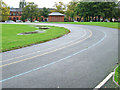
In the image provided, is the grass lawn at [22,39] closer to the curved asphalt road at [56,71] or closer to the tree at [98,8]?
the curved asphalt road at [56,71]

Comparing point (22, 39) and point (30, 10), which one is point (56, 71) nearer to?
point (22, 39)

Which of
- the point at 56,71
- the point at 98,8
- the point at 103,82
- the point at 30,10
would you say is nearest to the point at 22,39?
the point at 56,71

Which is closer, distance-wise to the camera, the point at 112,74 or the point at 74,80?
the point at 74,80

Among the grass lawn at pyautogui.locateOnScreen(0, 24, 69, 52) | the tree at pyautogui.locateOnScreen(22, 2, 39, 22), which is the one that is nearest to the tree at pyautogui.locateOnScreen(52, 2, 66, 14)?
the tree at pyautogui.locateOnScreen(22, 2, 39, 22)

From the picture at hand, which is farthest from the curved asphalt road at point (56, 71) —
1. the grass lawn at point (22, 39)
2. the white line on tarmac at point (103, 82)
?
the grass lawn at point (22, 39)

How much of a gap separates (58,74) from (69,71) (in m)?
0.74

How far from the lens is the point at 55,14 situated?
242 ft

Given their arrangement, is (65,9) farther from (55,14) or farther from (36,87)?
(36,87)

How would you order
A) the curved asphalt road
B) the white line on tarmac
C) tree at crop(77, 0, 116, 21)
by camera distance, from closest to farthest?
the white line on tarmac
the curved asphalt road
tree at crop(77, 0, 116, 21)

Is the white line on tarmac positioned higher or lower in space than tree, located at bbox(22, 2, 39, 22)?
lower

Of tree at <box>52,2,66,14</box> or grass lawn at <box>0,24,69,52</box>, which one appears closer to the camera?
grass lawn at <box>0,24,69,52</box>

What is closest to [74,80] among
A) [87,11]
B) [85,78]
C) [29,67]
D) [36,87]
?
[85,78]

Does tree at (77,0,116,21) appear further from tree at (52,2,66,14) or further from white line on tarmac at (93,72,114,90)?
white line on tarmac at (93,72,114,90)

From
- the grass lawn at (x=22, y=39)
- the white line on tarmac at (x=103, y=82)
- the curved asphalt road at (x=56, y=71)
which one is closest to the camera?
the white line on tarmac at (x=103, y=82)
